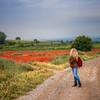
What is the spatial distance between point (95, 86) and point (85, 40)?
63.6 metres

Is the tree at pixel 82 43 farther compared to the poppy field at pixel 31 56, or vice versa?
the tree at pixel 82 43

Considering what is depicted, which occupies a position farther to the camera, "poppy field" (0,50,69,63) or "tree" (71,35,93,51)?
"tree" (71,35,93,51)

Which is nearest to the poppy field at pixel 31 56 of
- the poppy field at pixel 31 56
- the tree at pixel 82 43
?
the poppy field at pixel 31 56

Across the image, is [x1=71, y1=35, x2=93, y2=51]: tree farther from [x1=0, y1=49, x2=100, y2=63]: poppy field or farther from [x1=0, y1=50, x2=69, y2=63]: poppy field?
[x1=0, y1=50, x2=69, y2=63]: poppy field

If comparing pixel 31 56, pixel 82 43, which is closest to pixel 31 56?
pixel 31 56

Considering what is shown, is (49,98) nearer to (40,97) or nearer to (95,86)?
(40,97)

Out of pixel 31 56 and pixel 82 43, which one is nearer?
pixel 31 56

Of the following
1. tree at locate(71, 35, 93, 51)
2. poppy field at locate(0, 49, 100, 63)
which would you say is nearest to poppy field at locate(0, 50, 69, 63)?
poppy field at locate(0, 49, 100, 63)

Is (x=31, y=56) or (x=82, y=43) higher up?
(x=82, y=43)

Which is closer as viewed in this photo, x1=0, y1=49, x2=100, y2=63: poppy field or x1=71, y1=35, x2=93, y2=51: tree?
x1=0, y1=49, x2=100, y2=63: poppy field

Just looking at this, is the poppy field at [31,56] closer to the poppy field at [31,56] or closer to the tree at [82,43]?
the poppy field at [31,56]

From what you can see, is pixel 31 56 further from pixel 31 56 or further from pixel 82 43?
pixel 82 43

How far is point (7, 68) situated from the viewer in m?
21.3

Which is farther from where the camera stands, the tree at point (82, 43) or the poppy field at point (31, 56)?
the tree at point (82, 43)
